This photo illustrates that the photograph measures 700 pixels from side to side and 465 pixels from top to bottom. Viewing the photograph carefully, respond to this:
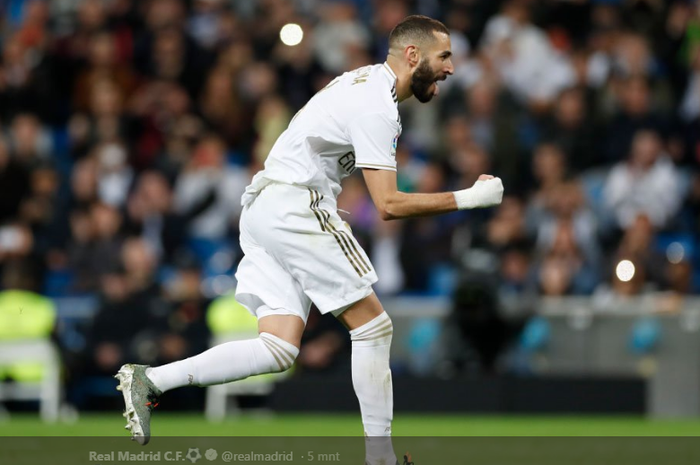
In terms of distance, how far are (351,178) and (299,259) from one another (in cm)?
819

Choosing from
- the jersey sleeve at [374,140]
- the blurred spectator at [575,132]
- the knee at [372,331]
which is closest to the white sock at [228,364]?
the knee at [372,331]

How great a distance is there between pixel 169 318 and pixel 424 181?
3159 millimetres

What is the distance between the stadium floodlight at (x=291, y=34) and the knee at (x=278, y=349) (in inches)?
416

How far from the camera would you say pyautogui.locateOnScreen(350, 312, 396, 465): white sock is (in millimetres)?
6676

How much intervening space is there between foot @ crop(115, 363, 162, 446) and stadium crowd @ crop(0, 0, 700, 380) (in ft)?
24.0

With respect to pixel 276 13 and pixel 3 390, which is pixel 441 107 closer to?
pixel 276 13

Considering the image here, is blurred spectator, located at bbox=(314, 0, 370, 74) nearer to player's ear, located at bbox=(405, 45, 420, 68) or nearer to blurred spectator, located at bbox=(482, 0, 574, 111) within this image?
blurred spectator, located at bbox=(482, 0, 574, 111)

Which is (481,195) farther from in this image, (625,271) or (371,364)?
(625,271)

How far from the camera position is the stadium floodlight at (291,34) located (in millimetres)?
16953

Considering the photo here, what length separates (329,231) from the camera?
677cm

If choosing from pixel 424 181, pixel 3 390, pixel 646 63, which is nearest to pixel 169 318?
pixel 3 390

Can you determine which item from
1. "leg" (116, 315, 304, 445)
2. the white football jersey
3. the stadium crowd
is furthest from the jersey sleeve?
the stadium crowd

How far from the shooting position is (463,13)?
16703 mm
